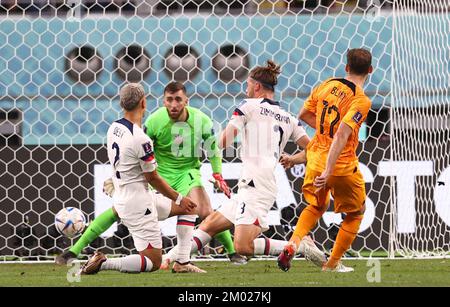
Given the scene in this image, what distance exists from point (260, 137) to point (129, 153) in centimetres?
135

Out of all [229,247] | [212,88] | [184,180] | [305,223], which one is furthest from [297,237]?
[212,88]

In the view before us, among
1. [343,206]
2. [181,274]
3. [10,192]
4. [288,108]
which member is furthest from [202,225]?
[288,108]

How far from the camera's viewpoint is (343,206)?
9.09 m

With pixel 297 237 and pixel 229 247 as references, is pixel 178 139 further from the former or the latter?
pixel 297 237

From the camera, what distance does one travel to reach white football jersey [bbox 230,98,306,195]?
943 centimetres

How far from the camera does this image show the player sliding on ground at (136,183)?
848 centimetres

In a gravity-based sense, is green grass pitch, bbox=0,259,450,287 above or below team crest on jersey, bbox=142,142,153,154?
below

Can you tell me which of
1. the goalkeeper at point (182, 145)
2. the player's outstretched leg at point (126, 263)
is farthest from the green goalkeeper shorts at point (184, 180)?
the player's outstretched leg at point (126, 263)

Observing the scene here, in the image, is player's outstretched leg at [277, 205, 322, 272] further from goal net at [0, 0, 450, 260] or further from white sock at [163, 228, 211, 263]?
goal net at [0, 0, 450, 260]

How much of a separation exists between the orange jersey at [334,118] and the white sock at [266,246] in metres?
0.98

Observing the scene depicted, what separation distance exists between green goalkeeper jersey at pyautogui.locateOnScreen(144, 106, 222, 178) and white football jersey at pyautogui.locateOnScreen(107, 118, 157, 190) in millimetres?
1585

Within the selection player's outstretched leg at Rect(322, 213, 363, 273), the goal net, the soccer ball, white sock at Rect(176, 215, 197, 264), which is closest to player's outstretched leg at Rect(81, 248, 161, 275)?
white sock at Rect(176, 215, 197, 264)

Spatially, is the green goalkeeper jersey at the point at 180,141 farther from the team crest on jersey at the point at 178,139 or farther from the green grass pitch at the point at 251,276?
the green grass pitch at the point at 251,276
